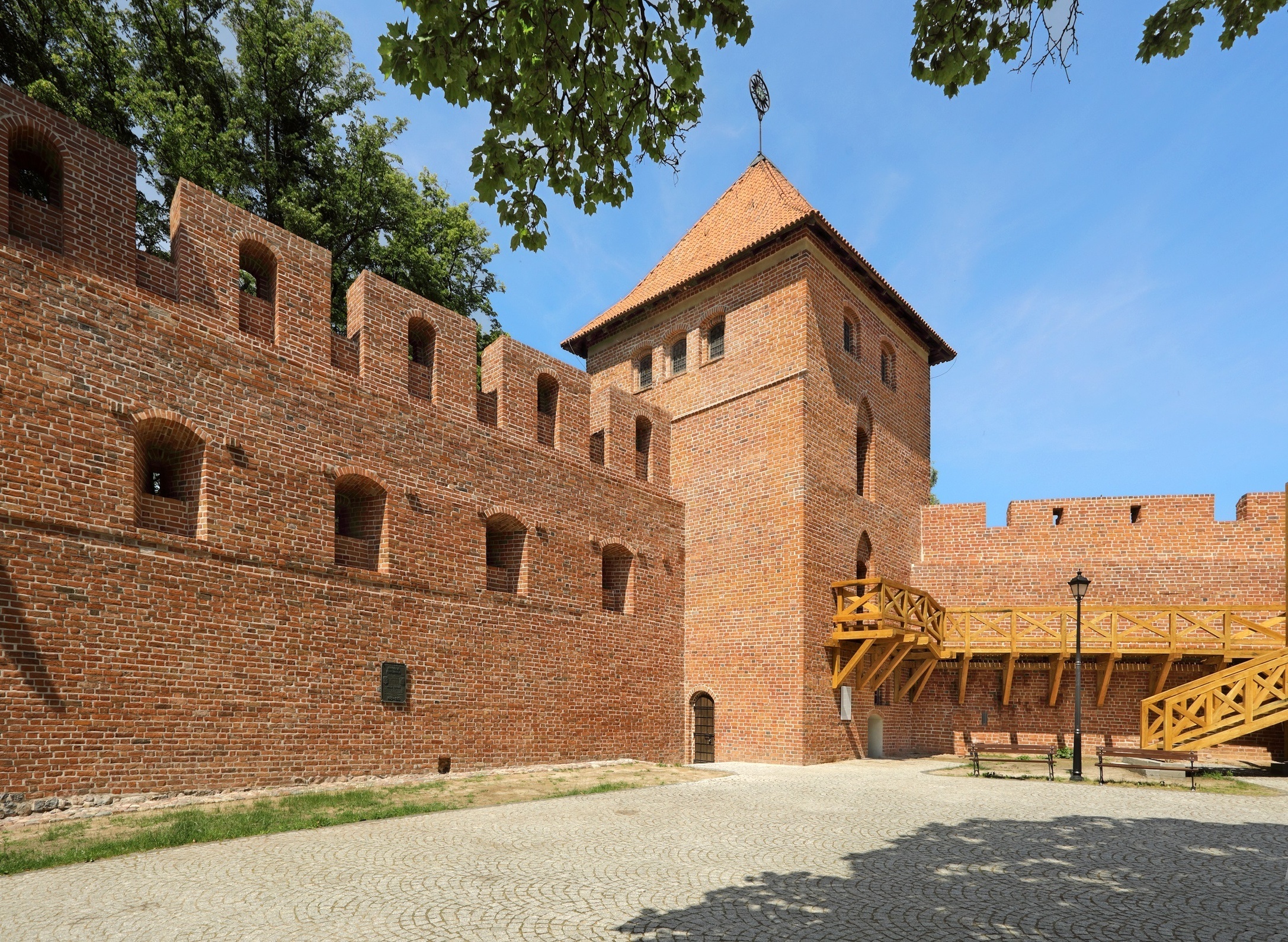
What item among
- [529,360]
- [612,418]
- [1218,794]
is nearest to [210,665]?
[529,360]

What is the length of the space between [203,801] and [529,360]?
8.58 metres

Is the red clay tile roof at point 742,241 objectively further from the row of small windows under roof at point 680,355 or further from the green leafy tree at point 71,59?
the green leafy tree at point 71,59

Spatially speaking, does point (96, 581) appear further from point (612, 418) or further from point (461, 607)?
point (612, 418)

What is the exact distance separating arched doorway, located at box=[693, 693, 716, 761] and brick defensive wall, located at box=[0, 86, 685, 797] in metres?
1.78

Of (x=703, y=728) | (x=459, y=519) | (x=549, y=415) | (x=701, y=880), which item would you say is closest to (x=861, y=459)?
(x=703, y=728)

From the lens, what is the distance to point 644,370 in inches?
769

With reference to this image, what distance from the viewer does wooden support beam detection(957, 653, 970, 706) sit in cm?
1684

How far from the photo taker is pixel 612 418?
16422 millimetres

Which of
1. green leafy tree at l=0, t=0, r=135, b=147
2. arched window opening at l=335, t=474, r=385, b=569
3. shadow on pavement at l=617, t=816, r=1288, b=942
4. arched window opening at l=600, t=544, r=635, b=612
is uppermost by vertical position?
green leafy tree at l=0, t=0, r=135, b=147

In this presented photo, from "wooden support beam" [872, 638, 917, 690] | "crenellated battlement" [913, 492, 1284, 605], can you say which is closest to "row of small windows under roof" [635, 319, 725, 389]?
"crenellated battlement" [913, 492, 1284, 605]

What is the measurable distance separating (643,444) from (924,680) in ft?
26.2

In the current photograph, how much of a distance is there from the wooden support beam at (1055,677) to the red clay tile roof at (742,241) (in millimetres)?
8130

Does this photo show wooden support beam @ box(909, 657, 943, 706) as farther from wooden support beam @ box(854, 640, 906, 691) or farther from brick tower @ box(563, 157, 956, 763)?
wooden support beam @ box(854, 640, 906, 691)

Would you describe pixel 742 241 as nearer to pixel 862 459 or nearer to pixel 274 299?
pixel 862 459
